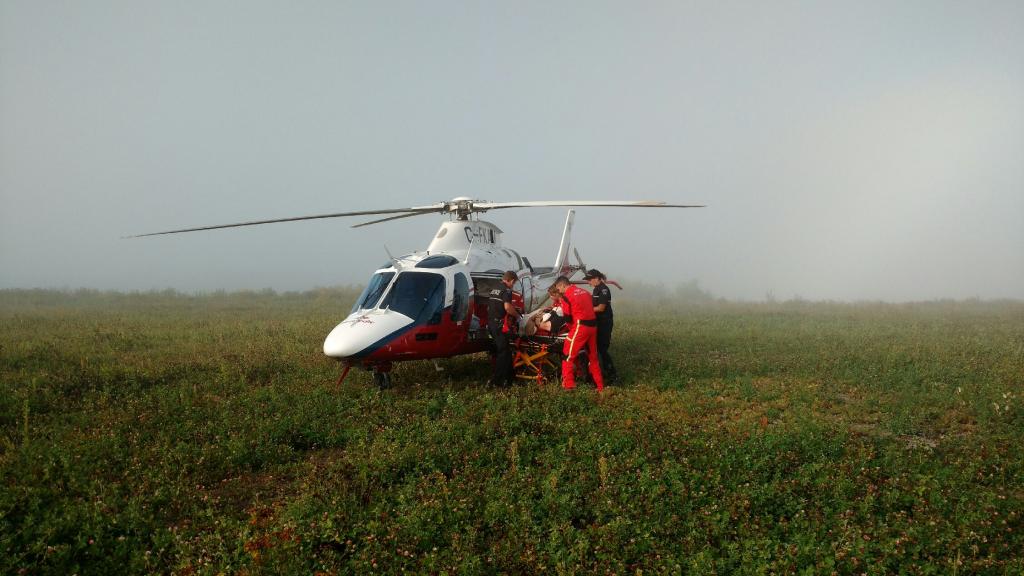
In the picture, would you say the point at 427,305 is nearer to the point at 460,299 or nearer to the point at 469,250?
the point at 460,299

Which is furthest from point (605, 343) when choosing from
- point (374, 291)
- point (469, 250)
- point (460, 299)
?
point (374, 291)

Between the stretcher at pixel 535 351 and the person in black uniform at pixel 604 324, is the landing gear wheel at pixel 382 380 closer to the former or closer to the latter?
the stretcher at pixel 535 351

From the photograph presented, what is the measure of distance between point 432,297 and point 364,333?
1393mm

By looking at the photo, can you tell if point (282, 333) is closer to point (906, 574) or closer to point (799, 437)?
point (799, 437)

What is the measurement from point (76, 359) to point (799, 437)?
41.8 ft

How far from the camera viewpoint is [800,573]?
4414mm

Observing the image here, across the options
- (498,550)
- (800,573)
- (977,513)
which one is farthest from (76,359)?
(977,513)

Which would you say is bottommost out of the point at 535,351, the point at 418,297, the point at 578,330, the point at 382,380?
the point at 382,380

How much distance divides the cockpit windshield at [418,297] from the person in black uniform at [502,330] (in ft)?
3.32

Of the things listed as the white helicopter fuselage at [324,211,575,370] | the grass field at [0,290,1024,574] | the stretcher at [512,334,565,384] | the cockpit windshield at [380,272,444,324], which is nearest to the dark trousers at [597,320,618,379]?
the grass field at [0,290,1024,574]

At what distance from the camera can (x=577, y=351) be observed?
934cm

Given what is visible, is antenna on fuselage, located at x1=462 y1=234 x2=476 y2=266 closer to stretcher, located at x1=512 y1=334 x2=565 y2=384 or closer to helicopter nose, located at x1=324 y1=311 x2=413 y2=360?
stretcher, located at x1=512 y1=334 x2=565 y2=384

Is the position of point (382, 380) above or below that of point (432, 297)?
below

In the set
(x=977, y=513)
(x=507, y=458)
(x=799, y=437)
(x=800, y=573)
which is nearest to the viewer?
(x=800, y=573)
